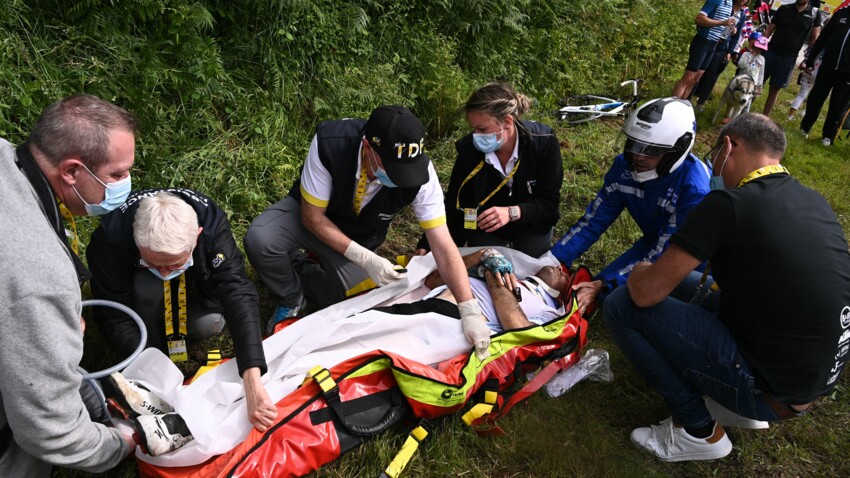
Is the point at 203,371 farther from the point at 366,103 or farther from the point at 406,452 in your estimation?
the point at 366,103

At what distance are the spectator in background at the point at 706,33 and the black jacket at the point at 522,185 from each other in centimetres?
512

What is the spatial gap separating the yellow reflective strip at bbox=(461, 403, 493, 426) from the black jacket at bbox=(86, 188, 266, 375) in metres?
1.14

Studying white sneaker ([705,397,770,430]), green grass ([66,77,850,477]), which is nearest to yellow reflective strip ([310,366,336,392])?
green grass ([66,77,850,477])

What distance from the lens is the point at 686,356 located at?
9.77ft

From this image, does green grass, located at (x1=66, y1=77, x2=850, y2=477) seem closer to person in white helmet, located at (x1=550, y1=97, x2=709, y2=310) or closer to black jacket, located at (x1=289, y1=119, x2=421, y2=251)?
person in white helmet, located at (x1=550, y1=97, x2=709, y2=310)

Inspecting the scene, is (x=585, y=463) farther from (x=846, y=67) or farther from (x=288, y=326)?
(x=846, y=67)

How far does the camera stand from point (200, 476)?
98.7 inches

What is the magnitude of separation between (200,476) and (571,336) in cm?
226

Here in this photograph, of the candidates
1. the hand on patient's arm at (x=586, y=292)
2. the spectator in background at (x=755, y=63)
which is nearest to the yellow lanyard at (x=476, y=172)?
the hand on patient's arm at (x=586, y=292)

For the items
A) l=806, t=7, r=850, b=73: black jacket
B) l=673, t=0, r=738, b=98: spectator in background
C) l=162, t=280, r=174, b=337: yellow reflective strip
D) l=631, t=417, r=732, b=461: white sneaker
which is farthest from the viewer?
l=806, t=7, r=850, b=73: black jacket

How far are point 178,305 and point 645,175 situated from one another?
3.08 meters

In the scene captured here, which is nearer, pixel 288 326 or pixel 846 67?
pixel 288 326

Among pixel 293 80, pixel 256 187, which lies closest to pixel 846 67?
pixel 293 80

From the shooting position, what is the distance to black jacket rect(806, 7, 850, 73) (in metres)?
7.93
